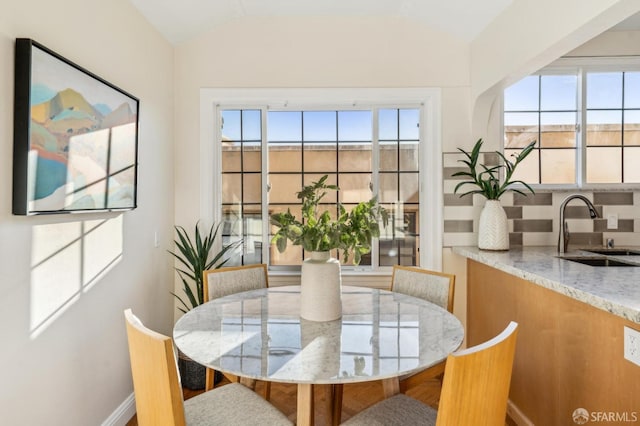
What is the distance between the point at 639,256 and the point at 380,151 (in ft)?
6.14

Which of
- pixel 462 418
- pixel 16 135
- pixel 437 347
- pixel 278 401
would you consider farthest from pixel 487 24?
pixel 278 401

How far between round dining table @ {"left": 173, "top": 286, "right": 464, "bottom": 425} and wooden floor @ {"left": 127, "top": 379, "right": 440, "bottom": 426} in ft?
1.91

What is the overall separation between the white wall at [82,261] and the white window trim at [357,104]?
29 cm

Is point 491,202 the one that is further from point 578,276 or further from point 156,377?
point 156,377

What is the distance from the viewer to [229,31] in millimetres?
2748

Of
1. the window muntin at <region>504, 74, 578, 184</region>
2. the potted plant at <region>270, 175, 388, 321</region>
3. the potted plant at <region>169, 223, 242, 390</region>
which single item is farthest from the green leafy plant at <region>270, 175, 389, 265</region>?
the window muntin at <region>504, 74, 578, 184</region>

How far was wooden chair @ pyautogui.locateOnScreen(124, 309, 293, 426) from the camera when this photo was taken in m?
1.06

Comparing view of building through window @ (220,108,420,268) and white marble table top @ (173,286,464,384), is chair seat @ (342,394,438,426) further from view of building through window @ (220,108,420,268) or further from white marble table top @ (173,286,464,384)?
view of building through window @ (220,108,420,268)

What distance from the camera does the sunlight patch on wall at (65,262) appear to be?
1438mm

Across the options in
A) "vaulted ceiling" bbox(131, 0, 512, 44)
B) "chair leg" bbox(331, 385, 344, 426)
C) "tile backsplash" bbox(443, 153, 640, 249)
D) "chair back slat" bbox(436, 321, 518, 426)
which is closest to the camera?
"chair back slat" bbox(436, 321, 518, 426)

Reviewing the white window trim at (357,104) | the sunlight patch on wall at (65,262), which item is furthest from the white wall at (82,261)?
the white window trim at (357,104)

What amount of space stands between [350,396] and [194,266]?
1413 millimetres

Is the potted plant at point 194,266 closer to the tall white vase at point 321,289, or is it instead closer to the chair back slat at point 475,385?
the tall white vase at point 321,289

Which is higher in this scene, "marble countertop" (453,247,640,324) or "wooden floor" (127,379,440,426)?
"marble countertop" (453,247,640,324)
